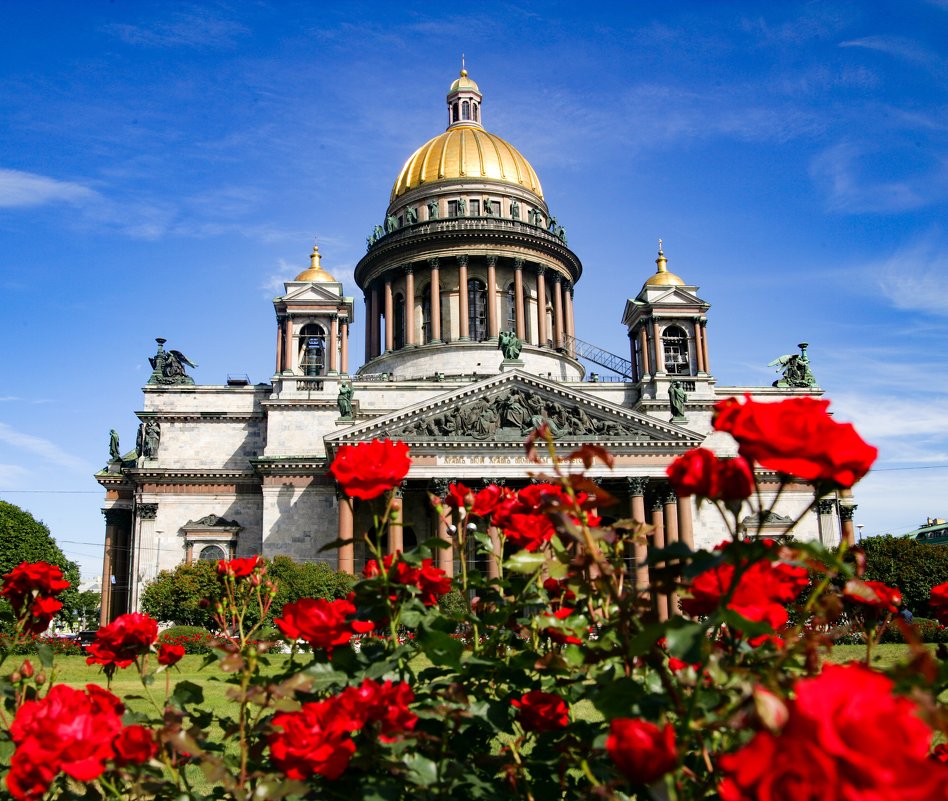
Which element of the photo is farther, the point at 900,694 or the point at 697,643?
the point at 697,643

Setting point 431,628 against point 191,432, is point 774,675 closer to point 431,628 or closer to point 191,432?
point 431,628

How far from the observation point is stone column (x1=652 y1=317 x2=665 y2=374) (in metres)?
51.7

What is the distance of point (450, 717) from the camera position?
3996 mm

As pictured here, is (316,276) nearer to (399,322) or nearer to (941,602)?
(399,322)

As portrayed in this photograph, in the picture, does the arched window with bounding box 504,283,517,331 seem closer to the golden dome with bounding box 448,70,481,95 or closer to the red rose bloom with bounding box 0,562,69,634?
the golden dome with bounding box 448,70,481,95

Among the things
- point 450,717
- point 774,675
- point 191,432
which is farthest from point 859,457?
point 191,432

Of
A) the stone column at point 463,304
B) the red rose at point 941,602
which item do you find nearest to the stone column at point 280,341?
the stone column at point 463,304

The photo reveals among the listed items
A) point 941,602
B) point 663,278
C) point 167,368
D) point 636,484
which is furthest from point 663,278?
point 941,602

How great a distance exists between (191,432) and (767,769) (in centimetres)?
5069

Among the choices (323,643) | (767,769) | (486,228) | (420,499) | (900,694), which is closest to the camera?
(767,769)

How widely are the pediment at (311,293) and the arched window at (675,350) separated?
20.2 m

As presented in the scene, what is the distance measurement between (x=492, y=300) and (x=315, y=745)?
5634 cm

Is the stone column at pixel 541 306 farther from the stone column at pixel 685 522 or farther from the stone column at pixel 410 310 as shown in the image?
the stone column at pixel 685 522

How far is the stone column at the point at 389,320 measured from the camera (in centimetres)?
6181
